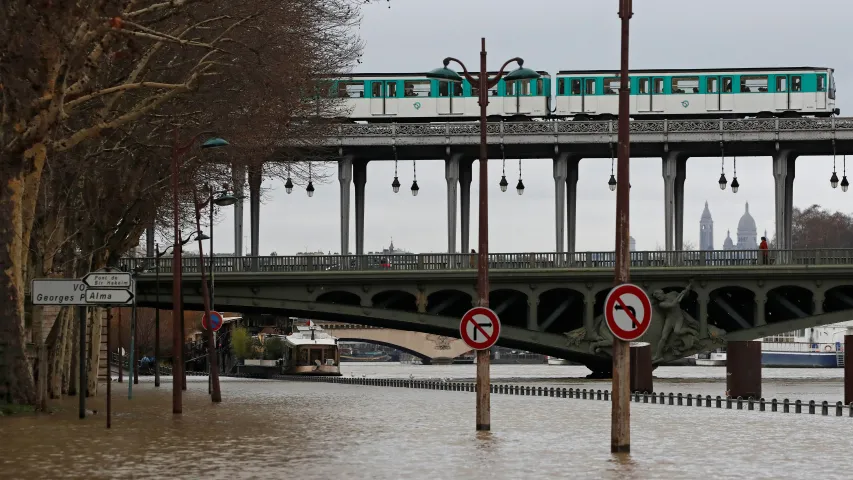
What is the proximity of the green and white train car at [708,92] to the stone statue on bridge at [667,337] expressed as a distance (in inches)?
499

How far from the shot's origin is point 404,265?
78.9 meters

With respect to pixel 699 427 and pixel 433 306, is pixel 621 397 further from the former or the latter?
pixel 433 306

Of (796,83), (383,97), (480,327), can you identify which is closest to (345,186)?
(383,97)

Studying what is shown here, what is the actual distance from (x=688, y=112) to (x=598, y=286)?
14327 mm

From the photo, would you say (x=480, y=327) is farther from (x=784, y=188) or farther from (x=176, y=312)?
(x=784, y=188)

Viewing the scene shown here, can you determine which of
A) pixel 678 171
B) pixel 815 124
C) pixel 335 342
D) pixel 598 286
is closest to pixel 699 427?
pixel 598 286

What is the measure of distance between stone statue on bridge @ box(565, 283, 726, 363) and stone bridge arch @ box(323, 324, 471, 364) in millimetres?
79218

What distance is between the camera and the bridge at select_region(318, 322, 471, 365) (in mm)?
167125

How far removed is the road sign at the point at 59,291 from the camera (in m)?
31.5

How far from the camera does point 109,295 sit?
31438 mm

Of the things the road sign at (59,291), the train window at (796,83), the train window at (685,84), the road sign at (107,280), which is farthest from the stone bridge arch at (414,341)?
the road sign at (107,280)

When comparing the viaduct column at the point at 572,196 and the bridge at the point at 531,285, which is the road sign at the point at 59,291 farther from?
the viaduct column at the point at 572,196

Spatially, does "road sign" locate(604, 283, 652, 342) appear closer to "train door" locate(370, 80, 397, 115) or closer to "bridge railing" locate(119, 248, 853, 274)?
"bridge railing" locate(119, 248, 853, 274)

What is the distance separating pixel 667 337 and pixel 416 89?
19.8 metres
